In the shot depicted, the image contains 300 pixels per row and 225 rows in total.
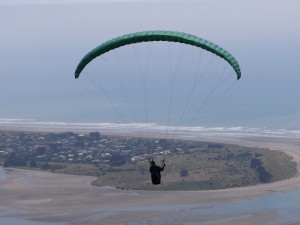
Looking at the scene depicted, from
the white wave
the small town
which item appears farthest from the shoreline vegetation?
the white wave

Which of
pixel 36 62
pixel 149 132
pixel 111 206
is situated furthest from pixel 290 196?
pixel 36 62

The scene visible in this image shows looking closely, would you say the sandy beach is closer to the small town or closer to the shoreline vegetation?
the shoreline vegetation

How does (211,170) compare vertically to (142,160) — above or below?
below

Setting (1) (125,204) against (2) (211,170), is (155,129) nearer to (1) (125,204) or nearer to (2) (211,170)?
(2) (211,170)

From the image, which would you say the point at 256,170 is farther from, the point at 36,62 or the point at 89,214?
the point at 36,62

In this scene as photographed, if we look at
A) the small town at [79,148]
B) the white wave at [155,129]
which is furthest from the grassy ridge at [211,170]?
the white wave at [155,129]

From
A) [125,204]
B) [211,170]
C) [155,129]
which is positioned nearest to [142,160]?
[211,170]

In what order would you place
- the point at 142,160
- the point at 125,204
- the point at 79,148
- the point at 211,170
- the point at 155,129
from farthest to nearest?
1. the point at 155,129
2. the point at 79,148
3. the point at 142,160
4. the point at 211,170
5. the point at 125,204

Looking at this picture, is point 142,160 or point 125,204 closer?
point 125,204
